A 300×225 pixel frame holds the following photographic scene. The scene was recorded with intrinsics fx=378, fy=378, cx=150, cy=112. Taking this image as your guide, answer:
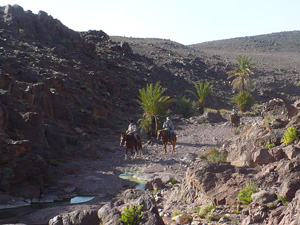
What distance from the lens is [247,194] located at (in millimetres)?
9242

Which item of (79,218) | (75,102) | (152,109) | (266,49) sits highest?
(266,49)

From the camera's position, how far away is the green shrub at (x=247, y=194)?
9.16 m

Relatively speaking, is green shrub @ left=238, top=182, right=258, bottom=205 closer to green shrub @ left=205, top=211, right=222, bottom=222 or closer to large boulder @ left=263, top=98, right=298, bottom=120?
green shrub @ left=205, top=211, right=222, bottom=222

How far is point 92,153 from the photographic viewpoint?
21.3 meters

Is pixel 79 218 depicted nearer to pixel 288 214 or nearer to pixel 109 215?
pixel 109 215

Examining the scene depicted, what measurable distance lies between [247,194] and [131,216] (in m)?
3.02

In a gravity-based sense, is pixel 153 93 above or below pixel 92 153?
above

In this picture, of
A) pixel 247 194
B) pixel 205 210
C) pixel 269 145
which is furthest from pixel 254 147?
pixel 205 210

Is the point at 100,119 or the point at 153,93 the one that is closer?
the point at 153,93

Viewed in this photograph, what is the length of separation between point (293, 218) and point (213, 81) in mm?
52273

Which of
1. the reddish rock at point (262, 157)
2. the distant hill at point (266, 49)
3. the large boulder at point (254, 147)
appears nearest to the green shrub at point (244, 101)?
the large boulder at point (254, 147)

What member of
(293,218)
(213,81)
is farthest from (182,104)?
(293,218)

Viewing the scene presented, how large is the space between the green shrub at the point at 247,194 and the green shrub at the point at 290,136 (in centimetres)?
251

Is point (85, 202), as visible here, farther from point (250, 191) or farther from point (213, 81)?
point (213, 81)
